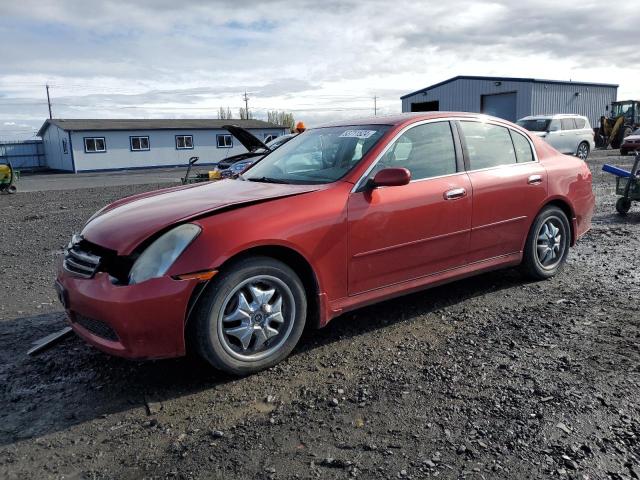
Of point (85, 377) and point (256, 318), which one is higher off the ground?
point (256, 318)

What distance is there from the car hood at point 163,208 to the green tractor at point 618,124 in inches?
1426

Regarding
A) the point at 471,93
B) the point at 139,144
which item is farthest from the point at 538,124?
the point at 139,144

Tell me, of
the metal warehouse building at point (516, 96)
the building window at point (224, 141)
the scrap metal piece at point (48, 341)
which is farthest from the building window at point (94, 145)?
the scrap metal piece at point (48, 341)

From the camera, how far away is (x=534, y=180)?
16.2ft

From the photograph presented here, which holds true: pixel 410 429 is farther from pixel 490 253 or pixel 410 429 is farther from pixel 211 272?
pixel 490 253

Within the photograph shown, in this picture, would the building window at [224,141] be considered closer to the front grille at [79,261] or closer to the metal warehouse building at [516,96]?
the metal warehouse building at [516,96]

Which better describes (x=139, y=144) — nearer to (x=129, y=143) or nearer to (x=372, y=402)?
(x=129, y=143)

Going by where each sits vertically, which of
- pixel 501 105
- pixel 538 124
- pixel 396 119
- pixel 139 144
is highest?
pixel 501 105

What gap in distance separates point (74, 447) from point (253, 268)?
4.38ft

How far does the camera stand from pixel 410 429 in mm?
2793

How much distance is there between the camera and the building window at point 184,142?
4166 centimetres

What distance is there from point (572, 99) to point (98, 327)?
140 ft

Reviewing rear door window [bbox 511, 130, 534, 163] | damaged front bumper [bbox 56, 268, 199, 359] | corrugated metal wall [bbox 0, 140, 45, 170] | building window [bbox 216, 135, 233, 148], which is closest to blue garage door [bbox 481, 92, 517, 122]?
building window [bbox 216, 135, 233, 148]

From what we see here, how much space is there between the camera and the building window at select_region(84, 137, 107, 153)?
38.1 metres
